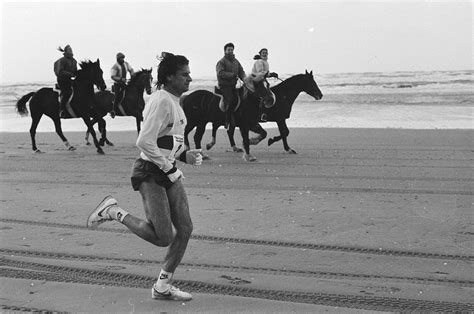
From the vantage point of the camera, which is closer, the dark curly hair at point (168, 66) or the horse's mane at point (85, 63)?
the dark curly hair at point (168, 66)

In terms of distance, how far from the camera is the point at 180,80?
552cm

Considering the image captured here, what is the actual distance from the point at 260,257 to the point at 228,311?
1.74 metres

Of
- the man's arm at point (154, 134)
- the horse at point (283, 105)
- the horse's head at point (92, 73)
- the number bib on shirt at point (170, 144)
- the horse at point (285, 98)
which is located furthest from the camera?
the horse's head at point (92, 73)

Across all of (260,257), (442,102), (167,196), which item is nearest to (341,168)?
(260,257)

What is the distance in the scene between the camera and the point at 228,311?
16.8 ft

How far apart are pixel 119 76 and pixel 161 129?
14.3 meters

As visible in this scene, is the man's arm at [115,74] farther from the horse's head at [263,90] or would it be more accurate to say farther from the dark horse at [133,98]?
the horse's head at [263,90]

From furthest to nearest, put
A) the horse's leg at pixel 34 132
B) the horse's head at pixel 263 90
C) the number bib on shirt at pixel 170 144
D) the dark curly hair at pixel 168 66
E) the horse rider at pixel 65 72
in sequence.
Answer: the horse rider at pixel 65 72 < the horse's leg at pixel 34 132 < the horse's head at pixel 263 90 < the dark curly hair at pixel 168 66 < the number bib on shirt at pixel 170 144

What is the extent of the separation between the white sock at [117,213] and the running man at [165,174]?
2 centimetres

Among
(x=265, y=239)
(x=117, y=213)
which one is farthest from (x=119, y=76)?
(x=117, y=213)

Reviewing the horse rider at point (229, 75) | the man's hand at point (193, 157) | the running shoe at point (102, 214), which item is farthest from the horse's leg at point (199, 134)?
the man's hand at point (193, 157)

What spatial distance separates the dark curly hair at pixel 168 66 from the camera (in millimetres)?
5520

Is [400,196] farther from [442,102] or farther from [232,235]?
[442,102]

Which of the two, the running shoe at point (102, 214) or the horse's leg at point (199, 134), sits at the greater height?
the running shoe at point (102, 214)
